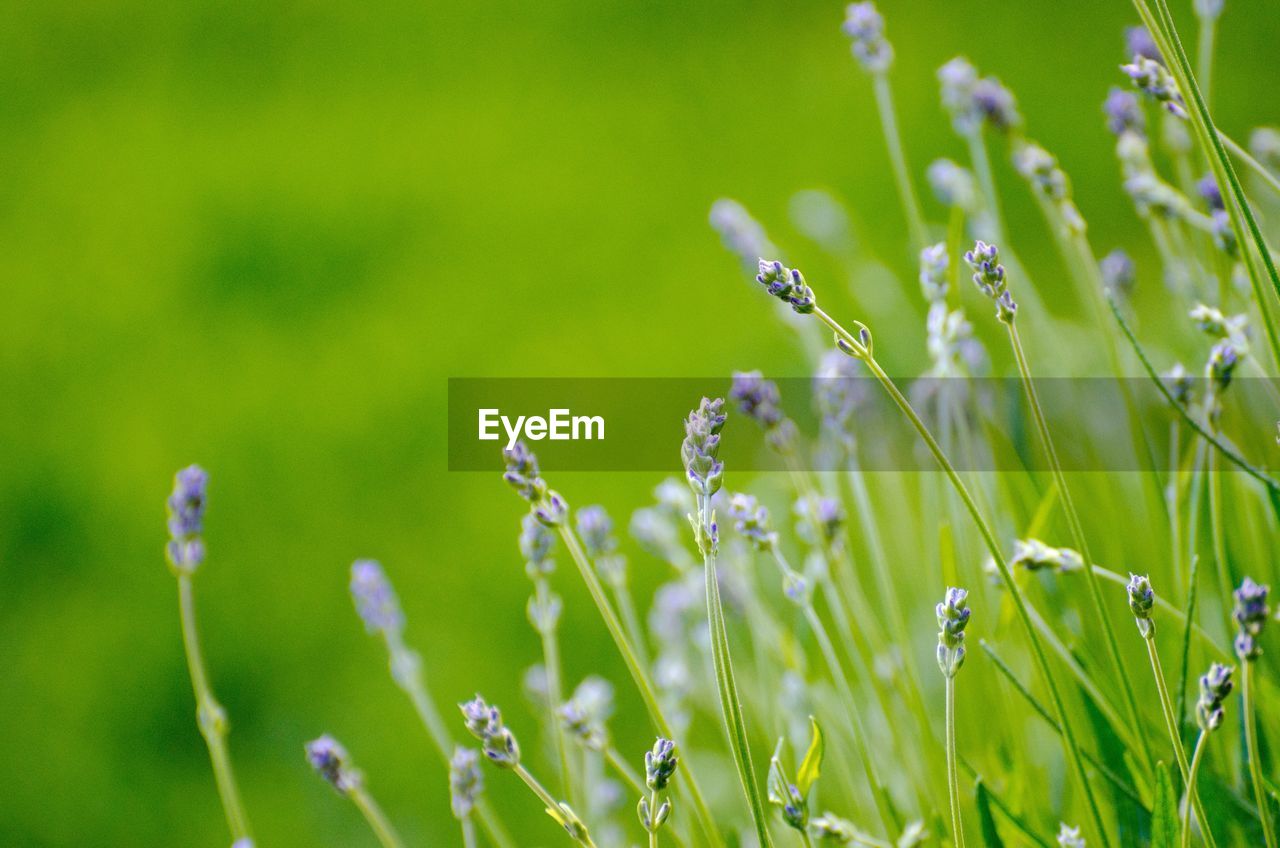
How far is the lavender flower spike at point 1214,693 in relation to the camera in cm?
52

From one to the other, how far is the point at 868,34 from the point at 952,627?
0.58m

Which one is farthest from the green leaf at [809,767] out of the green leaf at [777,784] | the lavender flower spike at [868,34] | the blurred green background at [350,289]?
the blurred green background at [350,289]

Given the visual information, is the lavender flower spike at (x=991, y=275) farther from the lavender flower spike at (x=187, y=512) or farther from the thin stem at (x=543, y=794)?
the lavender flower spike at (x=187, y=512)

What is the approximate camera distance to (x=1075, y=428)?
49.2 inches

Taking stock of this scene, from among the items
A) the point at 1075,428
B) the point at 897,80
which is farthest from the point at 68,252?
the point at 1075,428

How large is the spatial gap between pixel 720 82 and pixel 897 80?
1.55ft

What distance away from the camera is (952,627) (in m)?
0.56

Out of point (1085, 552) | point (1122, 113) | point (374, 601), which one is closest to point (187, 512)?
point (374, 601)

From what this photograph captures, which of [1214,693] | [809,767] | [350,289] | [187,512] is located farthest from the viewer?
[350,289]

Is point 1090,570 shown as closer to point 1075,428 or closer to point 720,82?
point 1075,428

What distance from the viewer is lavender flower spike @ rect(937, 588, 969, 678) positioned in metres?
0.55

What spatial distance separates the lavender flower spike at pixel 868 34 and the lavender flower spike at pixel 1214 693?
1.97 feet

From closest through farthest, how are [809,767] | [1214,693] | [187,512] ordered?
[1214,693] → [809,767] → [187,512]

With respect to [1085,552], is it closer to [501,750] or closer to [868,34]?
Answer: [501,750]
